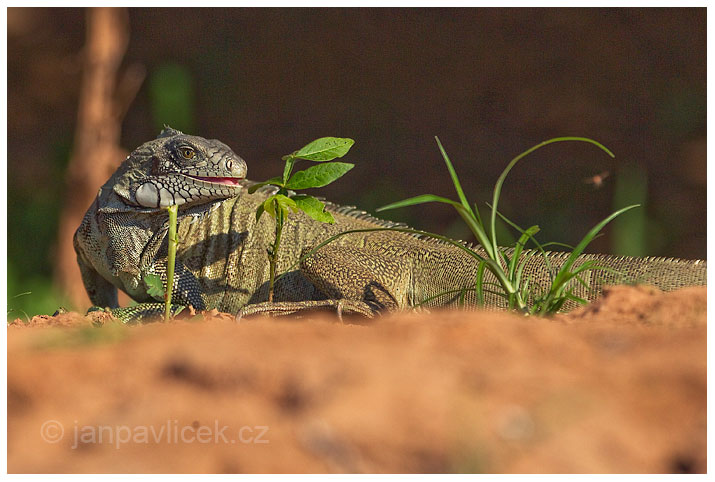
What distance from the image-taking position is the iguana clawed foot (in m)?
4.09

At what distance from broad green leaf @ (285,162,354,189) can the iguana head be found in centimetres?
50

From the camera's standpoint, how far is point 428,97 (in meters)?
12.3

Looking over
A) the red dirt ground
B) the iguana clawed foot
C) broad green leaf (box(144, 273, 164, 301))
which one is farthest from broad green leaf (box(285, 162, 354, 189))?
the red dirt ground

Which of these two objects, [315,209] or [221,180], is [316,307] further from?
[221,180]

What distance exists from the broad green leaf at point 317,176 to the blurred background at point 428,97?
20.1ft

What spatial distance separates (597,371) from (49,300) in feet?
20.8

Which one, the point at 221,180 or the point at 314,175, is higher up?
the point at 314,175

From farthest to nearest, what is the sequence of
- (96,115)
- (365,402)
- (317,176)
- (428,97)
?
(428,97) → (96,115) → (317,176) → (365,402)

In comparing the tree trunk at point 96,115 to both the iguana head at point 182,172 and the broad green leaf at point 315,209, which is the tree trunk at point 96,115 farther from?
the broad green leaf at point 315,209

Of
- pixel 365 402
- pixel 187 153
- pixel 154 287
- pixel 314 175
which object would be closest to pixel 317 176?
pixel 314 175

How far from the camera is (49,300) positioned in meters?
7.35

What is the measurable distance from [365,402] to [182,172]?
2.84m

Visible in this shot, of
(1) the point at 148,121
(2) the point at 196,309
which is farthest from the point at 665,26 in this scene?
(2) the point at 196,309

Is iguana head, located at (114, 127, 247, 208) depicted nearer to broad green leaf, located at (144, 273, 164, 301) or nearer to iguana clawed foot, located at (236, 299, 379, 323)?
broad green leaf, located at (144, 273, 164, 301)
